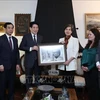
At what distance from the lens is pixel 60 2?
14.1ft

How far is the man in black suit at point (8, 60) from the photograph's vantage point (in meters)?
3.04

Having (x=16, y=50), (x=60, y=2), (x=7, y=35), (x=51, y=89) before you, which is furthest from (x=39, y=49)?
(x=60, y=2)

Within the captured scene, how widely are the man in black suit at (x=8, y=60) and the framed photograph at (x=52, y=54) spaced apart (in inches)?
17.4

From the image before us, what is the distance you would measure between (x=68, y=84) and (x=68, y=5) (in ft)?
6.23

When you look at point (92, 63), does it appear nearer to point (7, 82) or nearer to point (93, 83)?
point (93, 83)

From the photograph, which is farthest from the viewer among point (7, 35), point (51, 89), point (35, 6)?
point (35, 6)

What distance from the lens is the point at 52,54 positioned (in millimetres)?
3338

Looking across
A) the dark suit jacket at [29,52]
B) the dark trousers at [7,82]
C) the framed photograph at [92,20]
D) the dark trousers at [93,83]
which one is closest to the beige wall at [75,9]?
the framed photograph at [92,20]

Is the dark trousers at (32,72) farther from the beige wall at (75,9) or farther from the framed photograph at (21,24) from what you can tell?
the beige wall at (75,9)

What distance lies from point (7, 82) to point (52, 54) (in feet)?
3.07

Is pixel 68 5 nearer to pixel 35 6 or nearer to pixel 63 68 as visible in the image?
pixel 35 6

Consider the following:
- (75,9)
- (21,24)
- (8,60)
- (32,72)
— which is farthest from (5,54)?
(75,9)

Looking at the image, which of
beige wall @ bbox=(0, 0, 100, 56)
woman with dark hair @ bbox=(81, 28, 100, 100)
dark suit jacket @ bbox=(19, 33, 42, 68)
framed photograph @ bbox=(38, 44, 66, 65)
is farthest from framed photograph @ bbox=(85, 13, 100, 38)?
dark suit jacket @ bbox=(19, 33, 42, 68)

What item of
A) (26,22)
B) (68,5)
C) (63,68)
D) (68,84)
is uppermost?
(68,5)
